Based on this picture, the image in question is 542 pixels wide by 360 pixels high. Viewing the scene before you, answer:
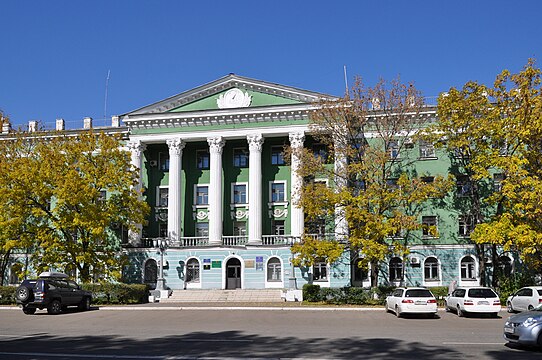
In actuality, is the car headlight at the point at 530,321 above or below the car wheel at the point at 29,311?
above

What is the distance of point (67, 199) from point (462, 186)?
29.4m

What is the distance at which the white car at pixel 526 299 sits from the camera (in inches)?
1058

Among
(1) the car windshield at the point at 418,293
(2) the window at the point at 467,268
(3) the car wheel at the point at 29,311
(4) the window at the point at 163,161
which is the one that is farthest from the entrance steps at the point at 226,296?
(1) the car windshield at the point at 418,293

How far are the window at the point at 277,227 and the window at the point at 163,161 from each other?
10934mm

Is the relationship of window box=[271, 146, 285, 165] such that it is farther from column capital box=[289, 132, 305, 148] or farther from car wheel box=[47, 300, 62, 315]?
car wheel box=[47, 300, 62, 315]

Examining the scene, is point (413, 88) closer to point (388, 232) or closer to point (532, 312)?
point (388, 232)

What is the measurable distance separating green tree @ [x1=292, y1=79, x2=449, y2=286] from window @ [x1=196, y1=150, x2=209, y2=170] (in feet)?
41.7

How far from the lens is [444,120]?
3688 centimetres

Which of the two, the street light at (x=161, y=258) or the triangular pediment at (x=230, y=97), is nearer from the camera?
the street light at (x=161, y=258)

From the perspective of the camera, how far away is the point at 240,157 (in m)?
49.6

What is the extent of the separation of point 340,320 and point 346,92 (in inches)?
720

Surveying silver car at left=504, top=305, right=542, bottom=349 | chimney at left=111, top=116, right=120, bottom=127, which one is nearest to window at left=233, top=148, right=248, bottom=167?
chimney at left=111, top=116, right=120, bottom=127

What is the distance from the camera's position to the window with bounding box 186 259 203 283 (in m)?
46.2

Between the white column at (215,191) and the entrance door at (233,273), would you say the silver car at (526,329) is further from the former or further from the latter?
the white column at (215,191)
